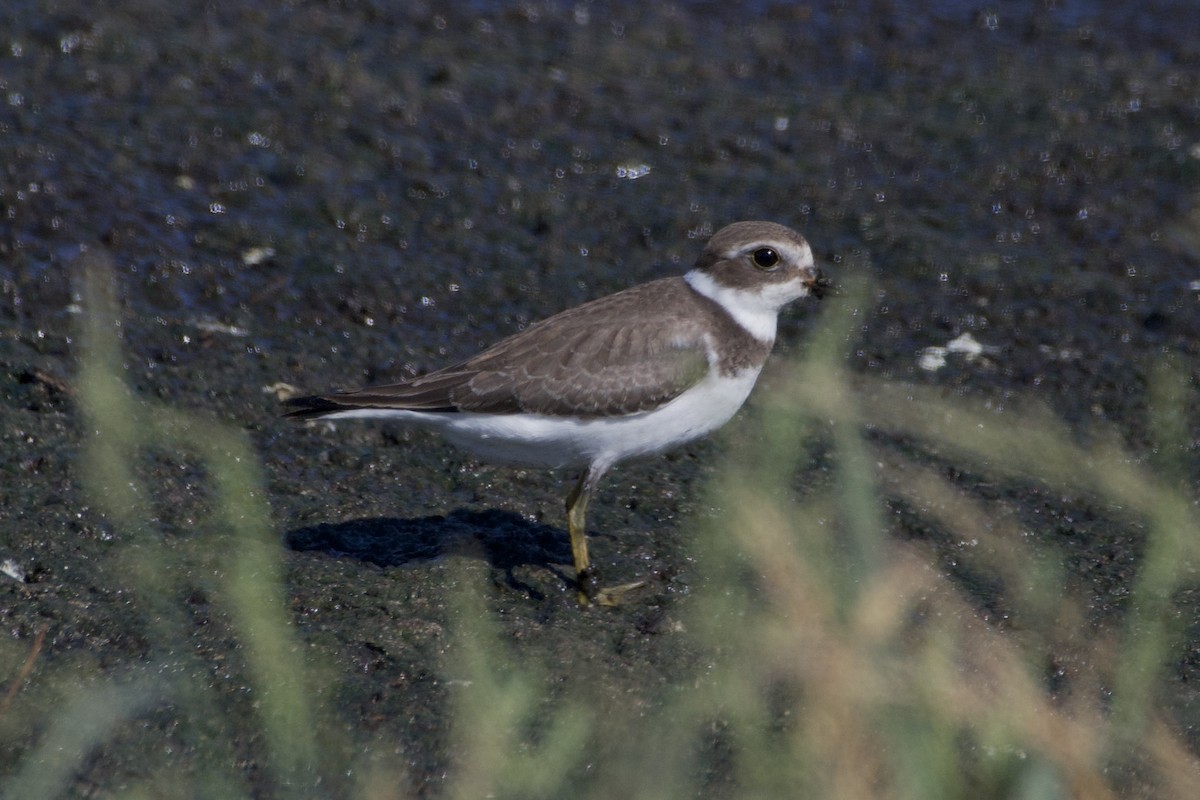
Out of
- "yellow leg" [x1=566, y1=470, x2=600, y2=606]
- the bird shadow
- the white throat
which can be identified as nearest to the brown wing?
the white throat

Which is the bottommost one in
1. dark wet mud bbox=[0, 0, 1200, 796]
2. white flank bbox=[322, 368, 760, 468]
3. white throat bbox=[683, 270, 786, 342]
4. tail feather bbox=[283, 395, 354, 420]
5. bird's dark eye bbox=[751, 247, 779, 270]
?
dark wet mud bbox=[0, 0, 1200, 796]

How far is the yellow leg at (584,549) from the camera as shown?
521cm

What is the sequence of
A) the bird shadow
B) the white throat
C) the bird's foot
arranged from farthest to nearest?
the white throat → the bird shadow → the bird's foot

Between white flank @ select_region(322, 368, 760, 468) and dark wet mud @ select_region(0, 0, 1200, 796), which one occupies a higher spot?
white flank @ select_region(322, 368, 760, 468)

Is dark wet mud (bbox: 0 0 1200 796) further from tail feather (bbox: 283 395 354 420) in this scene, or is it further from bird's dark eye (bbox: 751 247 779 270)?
bird's dark eye (bbox: 751 247 779 270)

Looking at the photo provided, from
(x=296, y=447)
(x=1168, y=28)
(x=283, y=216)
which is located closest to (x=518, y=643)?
(x=296, y=447)

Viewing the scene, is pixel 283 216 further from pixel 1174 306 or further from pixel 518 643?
pixel 1174 306

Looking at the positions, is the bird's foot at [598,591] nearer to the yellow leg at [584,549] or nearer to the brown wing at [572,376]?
the yellow leg at [584,549]

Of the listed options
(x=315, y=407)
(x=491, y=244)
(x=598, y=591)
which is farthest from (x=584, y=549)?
(x=491, y=244)

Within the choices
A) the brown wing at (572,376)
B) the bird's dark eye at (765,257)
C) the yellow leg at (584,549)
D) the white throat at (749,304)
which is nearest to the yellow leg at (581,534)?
the yellow leg at (584,549)

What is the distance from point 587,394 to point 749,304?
0.78m

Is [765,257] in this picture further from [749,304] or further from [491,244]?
[491,244]

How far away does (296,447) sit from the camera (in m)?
6.05

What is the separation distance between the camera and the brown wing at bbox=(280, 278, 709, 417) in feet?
17.4
